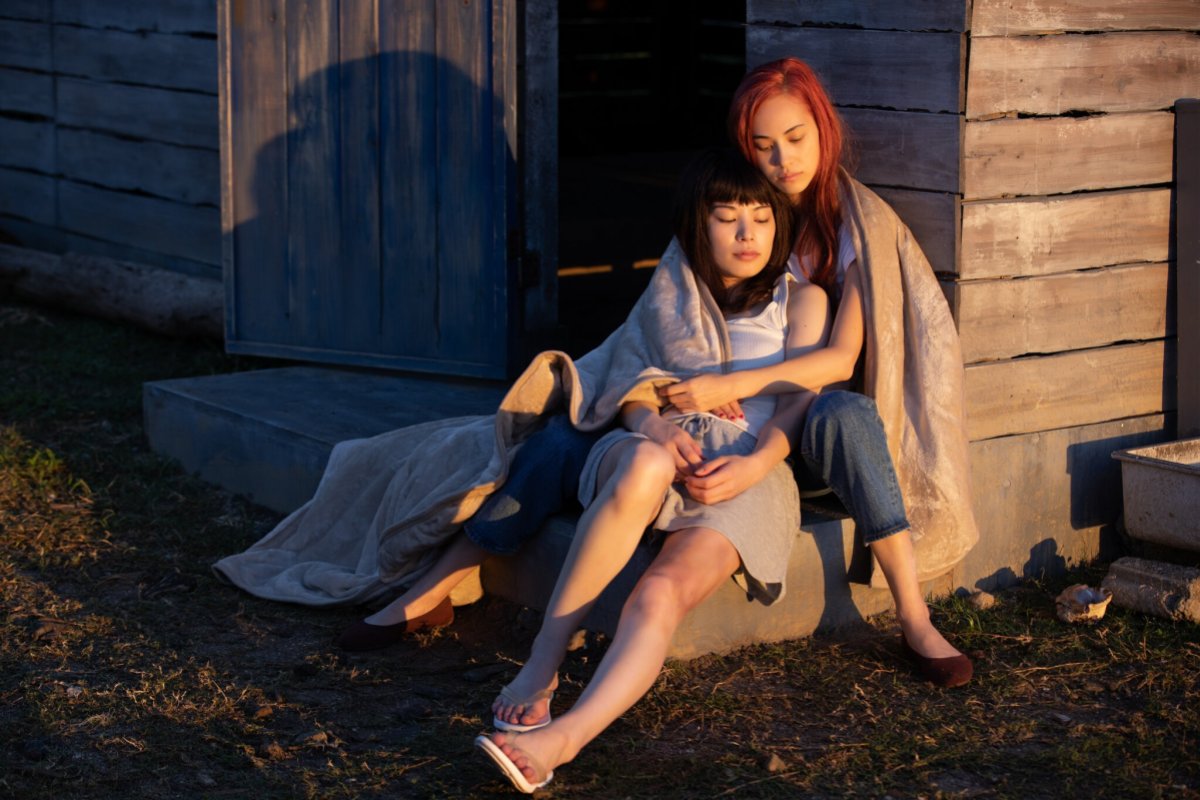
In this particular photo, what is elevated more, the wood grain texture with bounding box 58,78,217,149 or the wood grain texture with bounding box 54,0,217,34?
the wood grain texture with bounding box 54,0,217,34

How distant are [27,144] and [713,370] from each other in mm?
5588

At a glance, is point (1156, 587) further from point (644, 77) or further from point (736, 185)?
point (644, 77)

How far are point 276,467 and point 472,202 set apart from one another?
1.05 m

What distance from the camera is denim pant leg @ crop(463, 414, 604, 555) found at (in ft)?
12.2

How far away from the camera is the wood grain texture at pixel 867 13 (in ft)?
12.3

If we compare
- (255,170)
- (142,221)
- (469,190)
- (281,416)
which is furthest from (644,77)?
(281,416)

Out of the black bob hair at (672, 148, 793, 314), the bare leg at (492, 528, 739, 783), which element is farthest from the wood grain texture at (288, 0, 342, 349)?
the bare leg at (492, 528, 739, 783)

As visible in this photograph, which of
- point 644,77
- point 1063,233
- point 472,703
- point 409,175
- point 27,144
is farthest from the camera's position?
point 644,77

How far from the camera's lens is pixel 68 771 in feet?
10.1

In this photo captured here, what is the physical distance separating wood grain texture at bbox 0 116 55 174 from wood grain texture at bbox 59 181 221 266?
0.19m

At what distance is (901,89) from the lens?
3.89m

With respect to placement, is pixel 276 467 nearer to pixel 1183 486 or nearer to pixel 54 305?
pixel 1183 486

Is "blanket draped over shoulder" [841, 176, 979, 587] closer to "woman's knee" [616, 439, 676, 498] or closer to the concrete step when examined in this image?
the concrete step

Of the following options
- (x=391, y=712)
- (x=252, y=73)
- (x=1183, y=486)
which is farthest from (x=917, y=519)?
(x=252, y=73)
